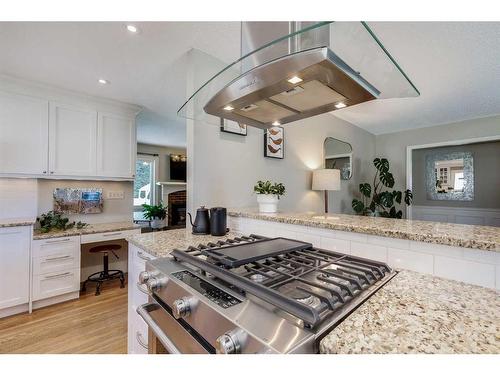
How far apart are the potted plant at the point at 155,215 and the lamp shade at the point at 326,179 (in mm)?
3643

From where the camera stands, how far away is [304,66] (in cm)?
77

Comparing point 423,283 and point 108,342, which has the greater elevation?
point 423,283

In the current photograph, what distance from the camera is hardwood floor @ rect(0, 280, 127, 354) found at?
5.96 feet

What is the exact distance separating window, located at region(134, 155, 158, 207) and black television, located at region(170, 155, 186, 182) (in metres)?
0.40

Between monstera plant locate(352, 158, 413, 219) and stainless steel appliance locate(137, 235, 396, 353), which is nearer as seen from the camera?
stainless steel appliance locate(137, 235, 396, 353)

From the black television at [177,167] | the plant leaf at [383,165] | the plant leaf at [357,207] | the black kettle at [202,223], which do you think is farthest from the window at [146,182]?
the plant leaf at [383,165]

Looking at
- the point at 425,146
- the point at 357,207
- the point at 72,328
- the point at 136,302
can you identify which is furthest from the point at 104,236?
the point at 425,146

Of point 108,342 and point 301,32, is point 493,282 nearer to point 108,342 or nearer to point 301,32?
point 301,32

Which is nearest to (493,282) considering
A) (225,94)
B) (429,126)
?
(225,94)

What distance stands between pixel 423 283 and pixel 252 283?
61 cm

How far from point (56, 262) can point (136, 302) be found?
172cm

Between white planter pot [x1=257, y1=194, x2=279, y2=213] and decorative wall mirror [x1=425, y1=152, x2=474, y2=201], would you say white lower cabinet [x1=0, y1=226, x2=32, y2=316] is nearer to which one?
white planter pot [x1=257, y1=194, x2=279, y2=213]

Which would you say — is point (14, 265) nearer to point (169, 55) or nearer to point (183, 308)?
point (169, 55)

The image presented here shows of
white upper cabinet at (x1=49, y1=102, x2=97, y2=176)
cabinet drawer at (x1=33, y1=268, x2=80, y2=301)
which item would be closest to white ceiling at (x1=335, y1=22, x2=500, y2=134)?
white upper cabinet at (x1=49, y1=102, x2=97, y2=176)
